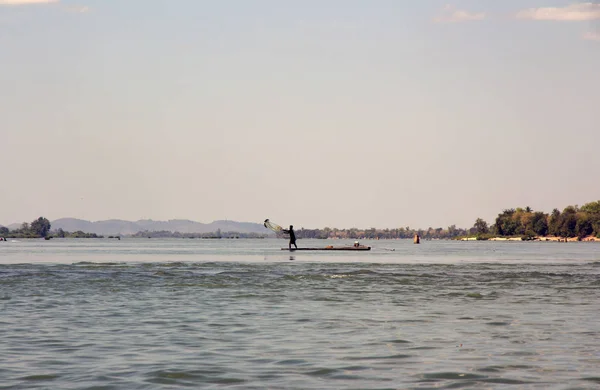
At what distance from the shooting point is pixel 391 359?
75.0 ft

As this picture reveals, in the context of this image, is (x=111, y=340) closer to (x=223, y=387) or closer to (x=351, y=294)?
(x=223, y=387)

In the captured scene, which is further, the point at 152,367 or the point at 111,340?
the point at 111,340

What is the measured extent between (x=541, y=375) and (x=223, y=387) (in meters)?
6.97

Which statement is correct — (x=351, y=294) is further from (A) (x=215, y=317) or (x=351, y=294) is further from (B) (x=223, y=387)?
(B) (x=223, y=387)

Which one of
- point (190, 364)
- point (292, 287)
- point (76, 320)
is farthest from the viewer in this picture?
point (292, 287)

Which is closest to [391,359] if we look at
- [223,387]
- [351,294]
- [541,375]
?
Answer: [541,375]

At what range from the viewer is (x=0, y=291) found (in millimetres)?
45906

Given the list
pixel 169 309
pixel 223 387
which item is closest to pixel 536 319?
pixel 169 309

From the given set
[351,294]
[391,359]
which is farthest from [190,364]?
[351,294]

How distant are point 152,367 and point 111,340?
204 inches

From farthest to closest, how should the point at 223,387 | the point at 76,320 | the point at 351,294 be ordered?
the point at 351,294 < the point at 76,320 < the point at 223,387

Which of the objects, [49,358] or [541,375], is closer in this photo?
[541,375]

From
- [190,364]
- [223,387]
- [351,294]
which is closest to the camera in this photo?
[223,387]

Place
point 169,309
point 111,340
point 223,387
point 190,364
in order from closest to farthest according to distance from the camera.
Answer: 1. point 223,387
2. point 190,364
3. point 111,340
4. point 169,309
